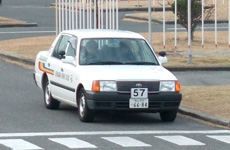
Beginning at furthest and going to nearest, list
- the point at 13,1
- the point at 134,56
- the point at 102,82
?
the point at 13,1 < the point at 134,56 < the point at 102,82

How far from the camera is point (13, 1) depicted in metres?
54.0

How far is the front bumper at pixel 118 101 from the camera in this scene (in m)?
13.2

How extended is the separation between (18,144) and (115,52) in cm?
361

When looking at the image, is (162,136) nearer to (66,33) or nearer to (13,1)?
(66,33)

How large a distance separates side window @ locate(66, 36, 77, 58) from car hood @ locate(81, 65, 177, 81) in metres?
0.78

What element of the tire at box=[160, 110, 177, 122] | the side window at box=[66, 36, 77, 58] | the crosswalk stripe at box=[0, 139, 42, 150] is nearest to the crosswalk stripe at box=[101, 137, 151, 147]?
the crosswalk stripe at box=[0, 139, 42, 150]

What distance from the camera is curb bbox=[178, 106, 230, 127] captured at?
1356 cm

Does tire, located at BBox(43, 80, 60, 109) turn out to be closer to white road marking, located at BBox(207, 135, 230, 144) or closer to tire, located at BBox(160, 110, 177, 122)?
tire, located at BBox(160, 110, 177, 122)

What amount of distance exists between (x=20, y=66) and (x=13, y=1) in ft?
104

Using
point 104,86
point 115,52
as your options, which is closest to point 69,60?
point 115,52

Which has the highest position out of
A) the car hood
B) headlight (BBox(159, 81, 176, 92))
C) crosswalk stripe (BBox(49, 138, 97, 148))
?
the car hood

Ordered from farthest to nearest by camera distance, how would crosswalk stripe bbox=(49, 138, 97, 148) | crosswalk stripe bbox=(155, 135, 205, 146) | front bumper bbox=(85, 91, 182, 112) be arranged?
1. front bumper bbox=(85, 91, 182, 112)
2. crosswalk stripe bbox=(155, 135, 205, 146)
3. crosswalk stripe bbox=(49, 138, 97, 148)

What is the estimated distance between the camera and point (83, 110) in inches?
534

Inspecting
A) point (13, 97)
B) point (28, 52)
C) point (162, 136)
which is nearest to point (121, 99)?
point (162, 136)
